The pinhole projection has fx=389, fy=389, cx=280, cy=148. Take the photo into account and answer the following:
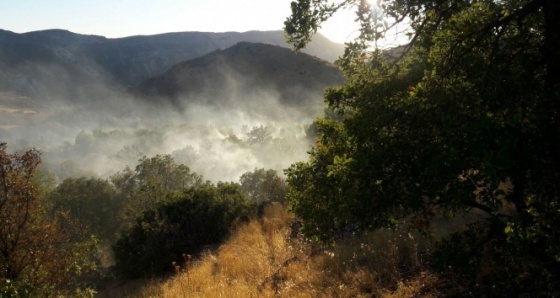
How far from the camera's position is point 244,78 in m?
152

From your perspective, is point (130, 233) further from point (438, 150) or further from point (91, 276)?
point (438, 150)

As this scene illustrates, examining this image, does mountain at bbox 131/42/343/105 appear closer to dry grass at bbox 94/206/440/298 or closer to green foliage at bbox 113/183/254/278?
green foliage at bbox 113/183/254/278

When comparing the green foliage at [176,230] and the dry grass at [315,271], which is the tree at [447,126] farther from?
the green foliage at [176,230]

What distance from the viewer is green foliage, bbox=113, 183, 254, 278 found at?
17.3 meters

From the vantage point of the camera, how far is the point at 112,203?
38.6 metres

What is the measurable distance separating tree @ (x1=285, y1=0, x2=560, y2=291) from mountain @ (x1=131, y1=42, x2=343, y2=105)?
4607 inches

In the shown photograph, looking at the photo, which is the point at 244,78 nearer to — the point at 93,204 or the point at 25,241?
the point at 93,204

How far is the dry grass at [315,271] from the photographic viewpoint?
7.62 m

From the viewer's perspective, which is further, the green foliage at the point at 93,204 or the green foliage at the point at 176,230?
the green foliage at the point at 93,204

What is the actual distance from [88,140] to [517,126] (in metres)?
123

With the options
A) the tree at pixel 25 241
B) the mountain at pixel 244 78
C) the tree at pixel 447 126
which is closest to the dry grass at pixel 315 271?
the tree at pixel 447 126

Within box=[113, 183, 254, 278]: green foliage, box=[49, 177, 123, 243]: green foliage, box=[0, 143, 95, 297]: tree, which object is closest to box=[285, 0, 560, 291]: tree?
box=[0, 143, 95, 297]: tree

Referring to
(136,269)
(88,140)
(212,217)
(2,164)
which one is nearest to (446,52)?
(2,164)

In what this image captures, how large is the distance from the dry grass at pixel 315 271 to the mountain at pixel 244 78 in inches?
4413
